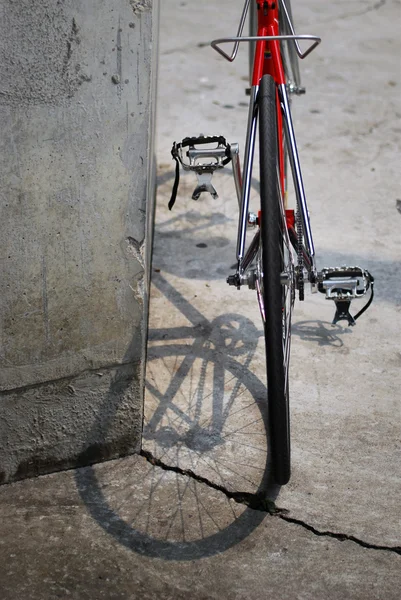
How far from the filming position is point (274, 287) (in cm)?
232

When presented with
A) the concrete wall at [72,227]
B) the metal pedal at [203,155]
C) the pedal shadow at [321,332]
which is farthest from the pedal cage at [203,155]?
the pedal shadow at [321,332]

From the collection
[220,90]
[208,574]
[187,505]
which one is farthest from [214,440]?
[220,90]

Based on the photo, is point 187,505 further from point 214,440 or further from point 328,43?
point 328,43

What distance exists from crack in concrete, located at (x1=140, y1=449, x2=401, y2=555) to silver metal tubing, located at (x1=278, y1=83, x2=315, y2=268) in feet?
2.43

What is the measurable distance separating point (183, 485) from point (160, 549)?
0.26 metres

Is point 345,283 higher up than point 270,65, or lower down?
lower down

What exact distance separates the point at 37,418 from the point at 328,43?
4281 mm

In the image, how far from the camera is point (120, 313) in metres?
2.55

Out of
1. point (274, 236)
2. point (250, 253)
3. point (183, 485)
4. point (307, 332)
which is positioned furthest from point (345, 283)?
point (183, 485)

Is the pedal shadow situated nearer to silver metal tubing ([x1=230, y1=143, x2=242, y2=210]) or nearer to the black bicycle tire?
silver metal tubing ([x1=230, y1=143, x2=242, y2=210])

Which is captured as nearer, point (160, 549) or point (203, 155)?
point (160, 549)

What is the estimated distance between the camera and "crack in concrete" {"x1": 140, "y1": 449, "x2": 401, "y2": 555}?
2.42m

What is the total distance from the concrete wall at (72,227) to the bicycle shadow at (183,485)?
0.09 m

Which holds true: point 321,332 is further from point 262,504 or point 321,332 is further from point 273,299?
point 273,299
